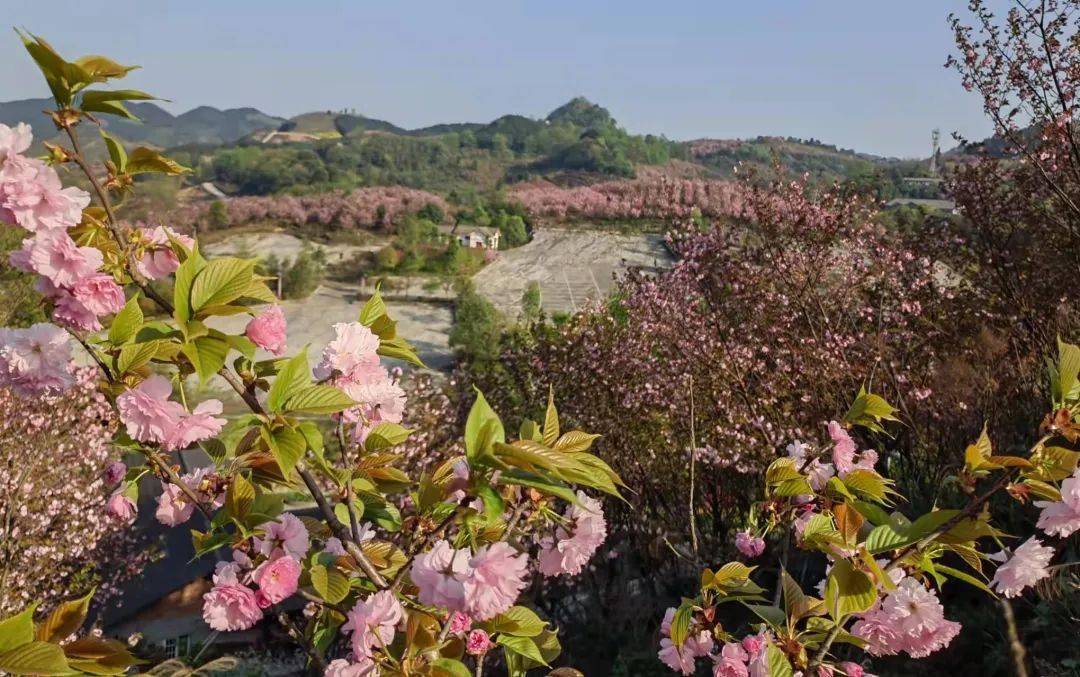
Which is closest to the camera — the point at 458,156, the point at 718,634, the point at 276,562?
the point at 276,562

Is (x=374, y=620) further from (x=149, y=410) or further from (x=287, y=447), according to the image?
(x=149, y=410)

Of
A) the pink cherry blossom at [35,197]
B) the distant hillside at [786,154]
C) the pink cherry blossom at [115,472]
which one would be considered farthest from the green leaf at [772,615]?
the distant hillside at [786,154]

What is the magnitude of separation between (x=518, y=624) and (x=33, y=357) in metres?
0.85

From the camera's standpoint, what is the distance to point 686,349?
584 centimetres

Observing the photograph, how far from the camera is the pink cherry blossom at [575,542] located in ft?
4.83

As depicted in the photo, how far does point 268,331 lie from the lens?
45.6 inches

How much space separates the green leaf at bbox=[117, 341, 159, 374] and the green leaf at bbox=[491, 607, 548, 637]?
0.65 m

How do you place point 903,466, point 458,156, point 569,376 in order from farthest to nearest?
1. point 458,156
2. point 569,376
3. point 903,466

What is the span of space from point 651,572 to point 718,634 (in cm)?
411

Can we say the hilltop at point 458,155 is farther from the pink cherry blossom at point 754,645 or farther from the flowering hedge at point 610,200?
the pink cherry blossom at point 754,645

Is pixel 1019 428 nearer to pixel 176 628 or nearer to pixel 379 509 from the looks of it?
pixel 379 509

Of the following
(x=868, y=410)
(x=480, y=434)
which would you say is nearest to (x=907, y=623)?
(x=868, y=410)

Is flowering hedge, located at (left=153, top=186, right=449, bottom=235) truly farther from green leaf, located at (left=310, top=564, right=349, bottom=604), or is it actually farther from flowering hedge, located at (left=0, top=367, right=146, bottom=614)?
green leaf, located at (left=310, top=564, right=349, bottom=604)

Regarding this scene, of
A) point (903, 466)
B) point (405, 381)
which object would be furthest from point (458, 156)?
point (903, 466)
